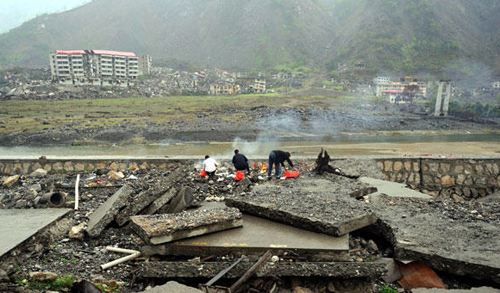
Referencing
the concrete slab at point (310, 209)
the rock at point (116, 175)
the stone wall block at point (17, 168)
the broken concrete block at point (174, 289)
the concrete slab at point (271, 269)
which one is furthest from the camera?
the stone wall block at point (17, 168)

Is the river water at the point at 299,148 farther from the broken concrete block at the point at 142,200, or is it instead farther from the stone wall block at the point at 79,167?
the broken concrete block at the point at 142,200

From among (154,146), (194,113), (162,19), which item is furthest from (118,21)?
(154,146)

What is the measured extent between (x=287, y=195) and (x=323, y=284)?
1.78m

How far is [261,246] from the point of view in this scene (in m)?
3.87

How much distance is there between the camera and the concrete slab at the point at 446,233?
3.72m

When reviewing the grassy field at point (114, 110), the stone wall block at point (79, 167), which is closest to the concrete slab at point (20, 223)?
the stone wall block at point (79, 167)

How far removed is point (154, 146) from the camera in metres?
20.2

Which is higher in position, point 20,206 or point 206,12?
point 206,12

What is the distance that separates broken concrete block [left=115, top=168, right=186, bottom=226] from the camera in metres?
4.87

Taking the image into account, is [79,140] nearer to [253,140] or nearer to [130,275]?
[253,140]

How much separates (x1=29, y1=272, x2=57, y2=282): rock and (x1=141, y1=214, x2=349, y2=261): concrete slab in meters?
0.95

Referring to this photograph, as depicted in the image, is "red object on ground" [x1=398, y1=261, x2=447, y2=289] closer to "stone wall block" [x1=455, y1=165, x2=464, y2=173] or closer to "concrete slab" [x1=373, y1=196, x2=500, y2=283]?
"concrete slab" [x1=373, y1=196, x2=500, y2=283]

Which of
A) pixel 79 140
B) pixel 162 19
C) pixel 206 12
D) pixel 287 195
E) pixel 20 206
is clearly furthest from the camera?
pixel 162 19

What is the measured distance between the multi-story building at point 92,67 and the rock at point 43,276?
45.8m
